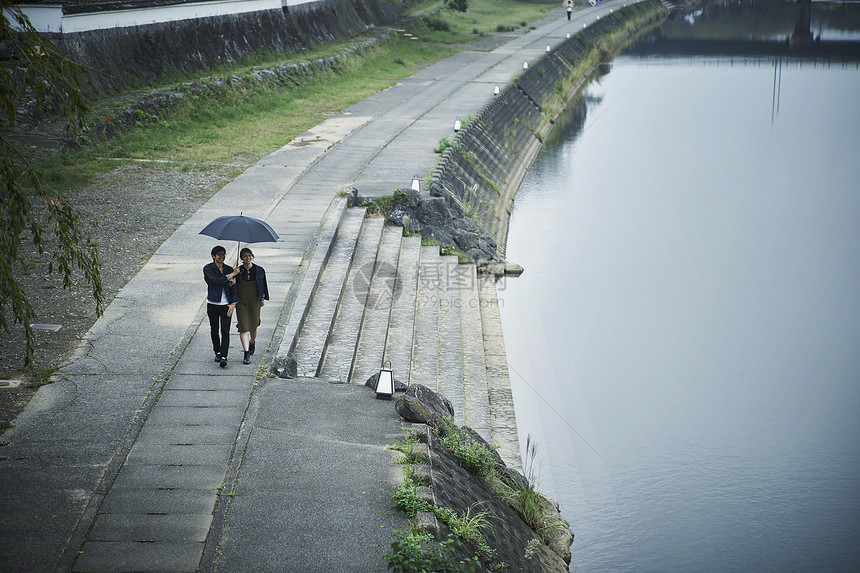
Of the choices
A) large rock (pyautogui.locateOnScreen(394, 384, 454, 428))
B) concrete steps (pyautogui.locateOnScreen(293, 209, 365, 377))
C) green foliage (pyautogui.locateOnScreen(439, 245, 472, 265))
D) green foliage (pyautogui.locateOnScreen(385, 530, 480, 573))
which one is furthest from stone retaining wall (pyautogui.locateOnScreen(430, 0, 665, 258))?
green foliage (pyautogui.locateOnScreen(385, 530, 480, 573))

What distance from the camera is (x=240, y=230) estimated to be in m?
9.74

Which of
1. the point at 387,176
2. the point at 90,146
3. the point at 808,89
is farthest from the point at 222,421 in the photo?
the point at 808,89

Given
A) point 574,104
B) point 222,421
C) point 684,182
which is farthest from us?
point 574,104

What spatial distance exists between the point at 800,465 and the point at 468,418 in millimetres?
5132

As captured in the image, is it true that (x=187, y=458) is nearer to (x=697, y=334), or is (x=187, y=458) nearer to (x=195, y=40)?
(x=697, y=334)

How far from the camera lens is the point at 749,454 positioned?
13016mm

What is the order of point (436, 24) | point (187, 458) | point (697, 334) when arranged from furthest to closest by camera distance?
point (436, 24), point (697, 334), point (187, 458)

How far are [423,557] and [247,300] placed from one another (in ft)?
14.0

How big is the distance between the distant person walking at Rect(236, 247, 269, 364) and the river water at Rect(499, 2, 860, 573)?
355cm

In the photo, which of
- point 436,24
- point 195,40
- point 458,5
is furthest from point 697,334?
point 458,5

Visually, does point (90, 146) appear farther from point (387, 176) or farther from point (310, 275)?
point (310, 275)

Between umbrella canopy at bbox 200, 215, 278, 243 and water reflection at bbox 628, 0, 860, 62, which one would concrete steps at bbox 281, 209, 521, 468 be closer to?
umbrella canopy at bbox 200, 215, 278, 243

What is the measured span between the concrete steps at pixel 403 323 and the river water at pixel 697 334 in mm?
1001

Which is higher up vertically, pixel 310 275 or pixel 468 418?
pixel 310 275
